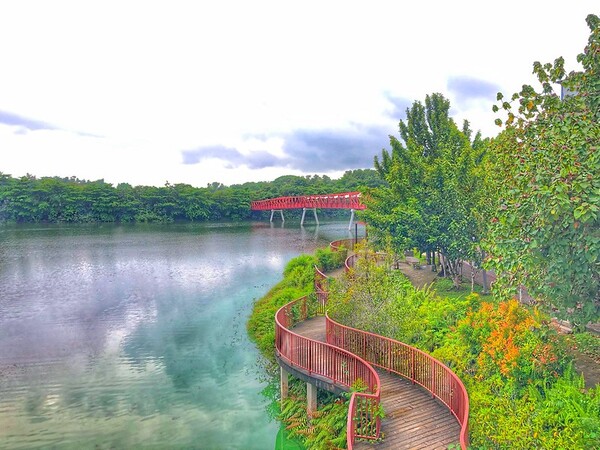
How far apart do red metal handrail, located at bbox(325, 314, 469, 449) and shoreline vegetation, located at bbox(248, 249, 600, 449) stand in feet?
2.61

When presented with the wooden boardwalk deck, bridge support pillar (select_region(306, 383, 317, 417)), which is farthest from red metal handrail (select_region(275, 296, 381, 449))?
bridge support pillar (select_region(306, 383, 317, 417))

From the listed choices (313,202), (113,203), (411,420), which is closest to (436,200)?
(411,420)

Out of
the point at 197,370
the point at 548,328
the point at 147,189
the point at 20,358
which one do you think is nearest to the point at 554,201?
the point at 548,328

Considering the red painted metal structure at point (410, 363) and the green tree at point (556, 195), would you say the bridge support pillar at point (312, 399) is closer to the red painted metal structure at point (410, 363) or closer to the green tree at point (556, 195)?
the red painted metal structure at point (410, 363)

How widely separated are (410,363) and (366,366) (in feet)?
6.58

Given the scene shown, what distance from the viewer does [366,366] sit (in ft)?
38.9

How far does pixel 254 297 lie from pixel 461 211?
54.9ft

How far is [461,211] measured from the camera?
2280cm

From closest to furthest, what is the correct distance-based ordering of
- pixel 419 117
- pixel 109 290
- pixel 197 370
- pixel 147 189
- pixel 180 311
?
pixel 197 370
pixel 180 311
pixel 419 117
pixel 109 290
pixel 147 189

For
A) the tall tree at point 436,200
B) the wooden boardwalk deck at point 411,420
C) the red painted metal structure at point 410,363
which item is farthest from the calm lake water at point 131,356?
the tall tree at point 436,200

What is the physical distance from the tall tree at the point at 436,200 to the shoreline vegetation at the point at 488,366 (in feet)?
16.5

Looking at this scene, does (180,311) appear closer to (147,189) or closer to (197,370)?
(197,370)

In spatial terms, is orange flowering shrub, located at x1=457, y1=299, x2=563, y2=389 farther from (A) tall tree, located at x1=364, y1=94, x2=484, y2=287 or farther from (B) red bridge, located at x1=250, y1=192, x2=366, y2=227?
(B) red bridge, located at x1=250, y1=192, x2=366, y2=227

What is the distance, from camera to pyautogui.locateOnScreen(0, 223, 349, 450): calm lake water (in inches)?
564
